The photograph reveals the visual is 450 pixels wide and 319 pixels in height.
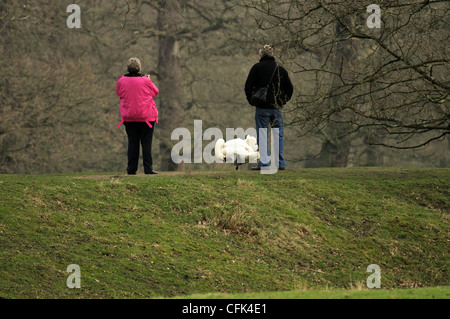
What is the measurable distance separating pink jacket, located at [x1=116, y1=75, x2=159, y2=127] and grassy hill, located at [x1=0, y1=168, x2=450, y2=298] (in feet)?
3.87

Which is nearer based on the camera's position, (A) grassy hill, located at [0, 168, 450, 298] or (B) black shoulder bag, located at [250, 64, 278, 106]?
(A) grassy hill, located at [0, 168, 450, 298]

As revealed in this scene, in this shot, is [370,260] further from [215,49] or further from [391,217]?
[215,49]

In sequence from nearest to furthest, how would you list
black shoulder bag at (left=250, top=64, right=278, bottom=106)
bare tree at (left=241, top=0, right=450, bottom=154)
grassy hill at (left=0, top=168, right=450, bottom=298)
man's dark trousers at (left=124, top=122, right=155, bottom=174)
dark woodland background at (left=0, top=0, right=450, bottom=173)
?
grassy hill at (left=0, top=168, right=450, bottom=298)
bare tree at (left=241, top=0, right=450, bottom=154)
man's dark trousers at (left=124, top=122, right=155, bottom=174)
black shoulder bag at (left=250, top=64, right=278, bottom=106)
dark woodland background at (left=0, top=0, right=450, bottom=173)

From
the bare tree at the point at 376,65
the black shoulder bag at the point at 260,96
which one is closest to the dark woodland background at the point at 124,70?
the bare tree at the point at 376,65

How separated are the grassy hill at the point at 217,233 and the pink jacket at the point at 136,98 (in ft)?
3.87

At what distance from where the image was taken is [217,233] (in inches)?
423

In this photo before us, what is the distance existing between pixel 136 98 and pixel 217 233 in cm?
326

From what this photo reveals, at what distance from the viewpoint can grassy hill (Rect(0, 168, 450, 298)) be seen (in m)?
8.87

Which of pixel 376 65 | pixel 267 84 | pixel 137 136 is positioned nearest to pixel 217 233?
pixel 137 136

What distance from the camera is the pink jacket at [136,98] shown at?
1259 cm

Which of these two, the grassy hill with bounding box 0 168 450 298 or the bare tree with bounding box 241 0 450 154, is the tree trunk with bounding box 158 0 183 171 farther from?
the grassy hill with bounding box 0 168 450 298

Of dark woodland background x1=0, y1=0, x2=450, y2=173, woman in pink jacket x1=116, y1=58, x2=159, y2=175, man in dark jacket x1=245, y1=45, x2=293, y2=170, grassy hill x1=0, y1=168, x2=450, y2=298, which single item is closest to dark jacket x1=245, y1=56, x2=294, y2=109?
man in dark jacket x1=245, y1=45, x2=293, y2=170

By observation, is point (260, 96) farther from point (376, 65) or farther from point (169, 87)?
point (169, 87)

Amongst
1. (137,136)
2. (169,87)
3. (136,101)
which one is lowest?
(137,136)
